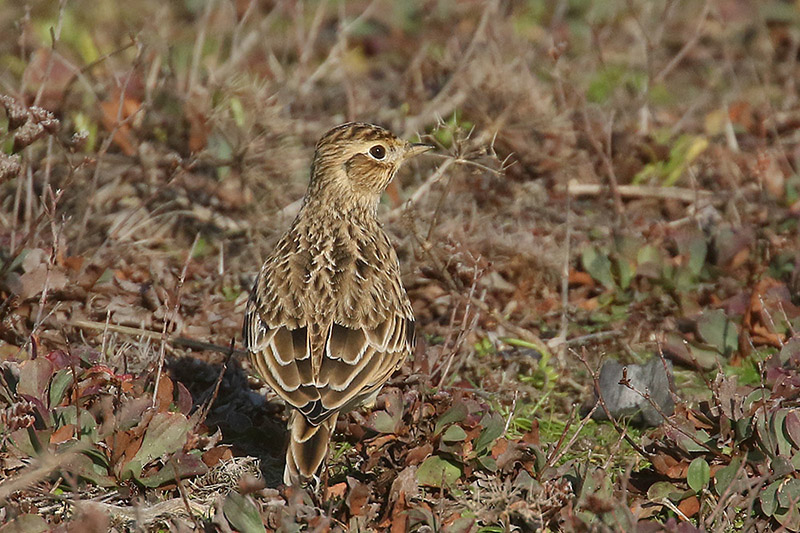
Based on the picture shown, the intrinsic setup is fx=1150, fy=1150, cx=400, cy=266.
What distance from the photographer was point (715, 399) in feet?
15.8

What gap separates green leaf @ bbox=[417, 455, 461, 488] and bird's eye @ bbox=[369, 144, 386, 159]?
5.96ft

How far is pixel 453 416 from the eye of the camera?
5.10 metres

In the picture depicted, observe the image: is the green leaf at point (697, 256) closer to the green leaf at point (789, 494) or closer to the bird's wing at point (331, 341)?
the bird's wing at point (331, 341)

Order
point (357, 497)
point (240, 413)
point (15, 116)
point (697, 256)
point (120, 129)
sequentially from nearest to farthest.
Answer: point (357, 497) < point (15, 116) < point (240, 413) < point (697, 256) < point (120, 129)

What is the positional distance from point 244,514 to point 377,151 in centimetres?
240

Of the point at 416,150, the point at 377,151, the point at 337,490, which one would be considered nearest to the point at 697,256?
the point at 416,150

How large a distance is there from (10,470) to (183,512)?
0.79 metres

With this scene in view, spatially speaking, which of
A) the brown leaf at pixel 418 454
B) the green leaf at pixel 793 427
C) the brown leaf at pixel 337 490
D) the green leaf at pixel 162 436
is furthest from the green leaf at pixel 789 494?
the green leaf at pixel 162 436

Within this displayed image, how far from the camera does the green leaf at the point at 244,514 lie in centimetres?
443

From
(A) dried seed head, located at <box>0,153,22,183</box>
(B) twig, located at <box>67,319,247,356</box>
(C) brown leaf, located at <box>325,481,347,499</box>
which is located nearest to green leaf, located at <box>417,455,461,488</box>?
(C) brown leaf, located at <box>325,481,347,499</box>

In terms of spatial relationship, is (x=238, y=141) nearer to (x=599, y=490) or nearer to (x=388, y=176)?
(x=388, y=176)

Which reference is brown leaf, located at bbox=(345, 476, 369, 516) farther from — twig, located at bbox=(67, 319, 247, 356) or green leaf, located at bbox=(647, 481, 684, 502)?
twig, located at bbox=(67, 319, 247, 356)

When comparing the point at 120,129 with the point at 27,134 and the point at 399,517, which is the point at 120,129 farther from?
the point at 399,517

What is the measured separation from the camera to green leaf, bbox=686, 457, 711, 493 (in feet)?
15.7
